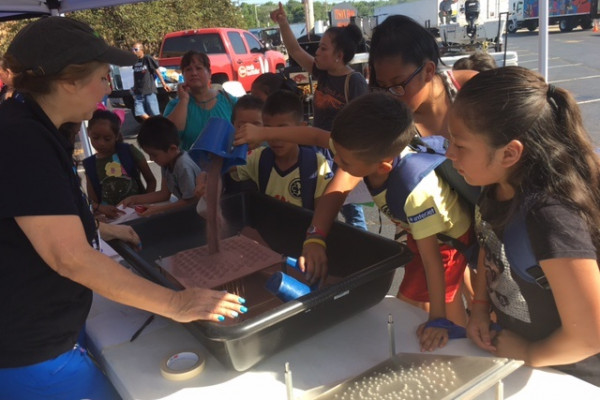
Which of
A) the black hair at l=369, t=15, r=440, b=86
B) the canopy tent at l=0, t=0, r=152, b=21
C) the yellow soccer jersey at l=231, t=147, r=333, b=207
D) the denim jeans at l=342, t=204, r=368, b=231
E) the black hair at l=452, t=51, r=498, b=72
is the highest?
the canopy tent at l=0, t=0, r=152, b=21

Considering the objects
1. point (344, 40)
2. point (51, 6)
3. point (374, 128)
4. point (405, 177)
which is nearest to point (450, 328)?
point (405, 177)

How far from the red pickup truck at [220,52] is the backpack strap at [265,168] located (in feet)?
25.9

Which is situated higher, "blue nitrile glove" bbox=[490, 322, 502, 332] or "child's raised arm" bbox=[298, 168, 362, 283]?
"child's raised arm" bbox=[298, 168, 362, 283]

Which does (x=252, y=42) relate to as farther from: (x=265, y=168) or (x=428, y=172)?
(x=428, y=172)

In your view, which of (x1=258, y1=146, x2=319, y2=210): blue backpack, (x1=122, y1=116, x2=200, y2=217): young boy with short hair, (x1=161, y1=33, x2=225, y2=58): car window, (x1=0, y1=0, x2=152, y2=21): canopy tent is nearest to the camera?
(x1=258, y1=146, x2=319, y2=210): blue backpack

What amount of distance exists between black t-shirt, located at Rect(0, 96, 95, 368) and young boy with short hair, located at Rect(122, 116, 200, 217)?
1.30 meters

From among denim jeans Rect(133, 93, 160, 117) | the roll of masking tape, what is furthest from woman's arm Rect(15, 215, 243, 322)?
denim jeans Rect(133, 93, 160, 117)

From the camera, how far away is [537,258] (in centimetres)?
92

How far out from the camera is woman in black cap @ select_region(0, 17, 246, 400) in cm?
94

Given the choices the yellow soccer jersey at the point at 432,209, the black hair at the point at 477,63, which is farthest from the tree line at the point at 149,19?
the yellow soccer jersey at the point at 432,209

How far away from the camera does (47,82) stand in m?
1.04

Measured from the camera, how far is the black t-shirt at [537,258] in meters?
0.89

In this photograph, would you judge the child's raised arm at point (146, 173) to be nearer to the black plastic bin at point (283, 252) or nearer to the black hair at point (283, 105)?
the black hair at point (283, 105)

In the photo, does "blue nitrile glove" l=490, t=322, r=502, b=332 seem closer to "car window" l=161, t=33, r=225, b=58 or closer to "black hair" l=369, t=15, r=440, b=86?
"black hair" l=369, t=15, r=440, b=86
